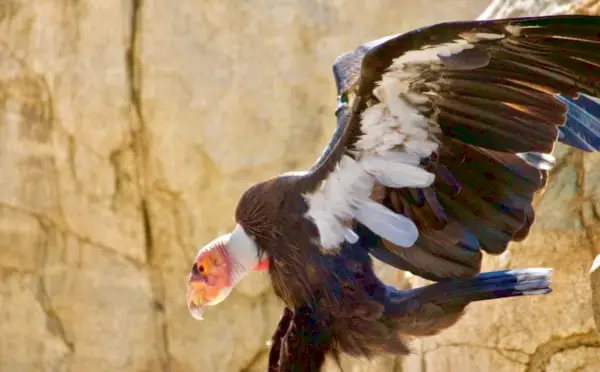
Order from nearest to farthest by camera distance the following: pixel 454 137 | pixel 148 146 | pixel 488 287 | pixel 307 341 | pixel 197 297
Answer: pixel 454 137 < pixel 488 287 < pixel 307 341 < pixel 197 297 < pixel 148 146

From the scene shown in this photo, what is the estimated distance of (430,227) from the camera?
1.89m

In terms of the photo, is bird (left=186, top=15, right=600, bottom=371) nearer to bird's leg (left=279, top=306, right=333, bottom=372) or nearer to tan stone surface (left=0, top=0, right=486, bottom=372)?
bird's leg (left=279, top=306, right=333, bottom=372)

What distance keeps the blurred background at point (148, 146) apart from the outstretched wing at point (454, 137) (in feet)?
7.37

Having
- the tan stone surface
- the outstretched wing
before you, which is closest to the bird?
the outstretched wing

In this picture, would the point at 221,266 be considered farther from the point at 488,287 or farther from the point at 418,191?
the point at 488,287

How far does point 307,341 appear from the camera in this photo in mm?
2004

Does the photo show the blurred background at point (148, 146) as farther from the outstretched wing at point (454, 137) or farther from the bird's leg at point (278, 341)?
the outstretched wing at point (454, 137)

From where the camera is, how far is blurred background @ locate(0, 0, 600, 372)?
4234mm

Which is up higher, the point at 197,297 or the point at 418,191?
the point at 418,191

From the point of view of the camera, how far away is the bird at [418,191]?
1.62 meters

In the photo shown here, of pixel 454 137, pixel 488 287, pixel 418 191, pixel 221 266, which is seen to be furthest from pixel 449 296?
pixel 221 266

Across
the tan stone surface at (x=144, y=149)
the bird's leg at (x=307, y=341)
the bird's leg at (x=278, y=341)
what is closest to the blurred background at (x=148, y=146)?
the tan stone surface at (x=144, y=149)

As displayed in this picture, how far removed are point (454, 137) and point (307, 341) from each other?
1.90 ft

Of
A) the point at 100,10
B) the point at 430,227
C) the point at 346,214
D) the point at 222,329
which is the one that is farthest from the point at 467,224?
the point at 100,10
